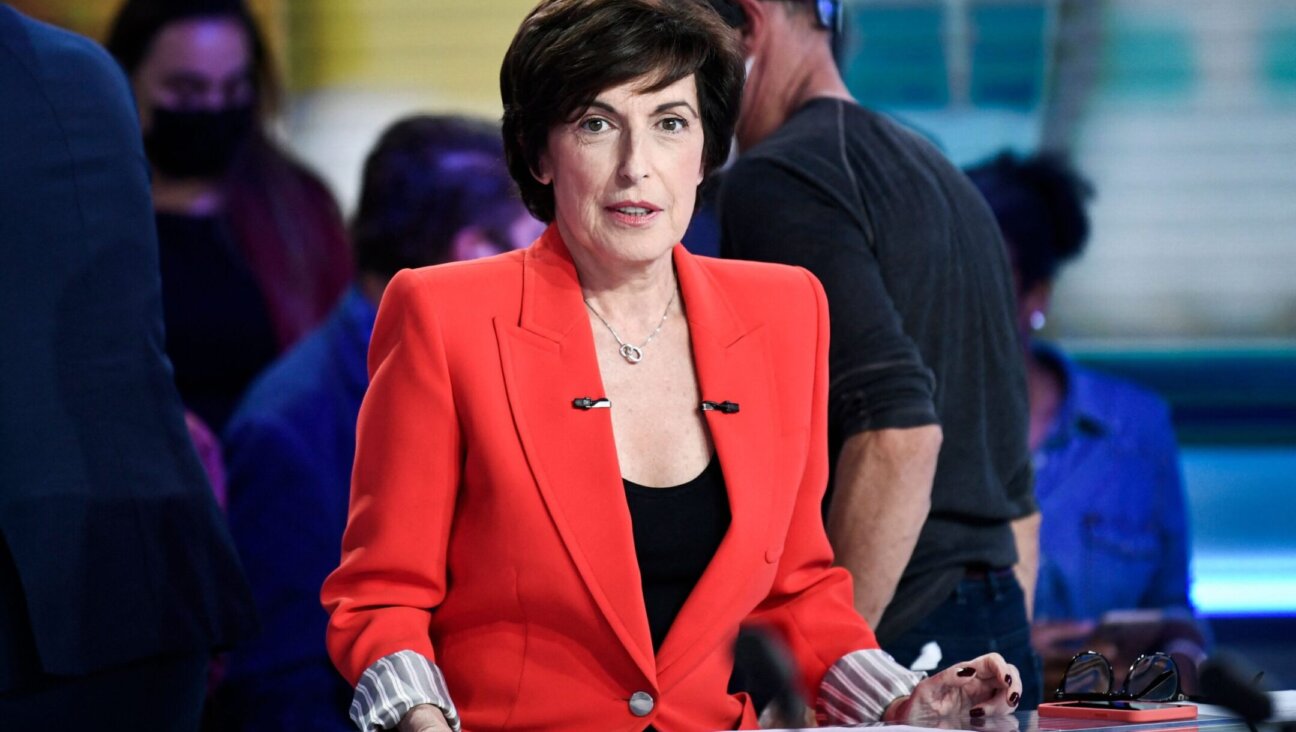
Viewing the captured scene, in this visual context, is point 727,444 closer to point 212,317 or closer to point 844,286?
point 844,286

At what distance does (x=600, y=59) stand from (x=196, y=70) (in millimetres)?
3130

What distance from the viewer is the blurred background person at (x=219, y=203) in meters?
4.47

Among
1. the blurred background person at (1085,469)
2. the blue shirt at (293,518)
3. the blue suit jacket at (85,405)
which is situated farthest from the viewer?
the blurred background person at (1085,469)

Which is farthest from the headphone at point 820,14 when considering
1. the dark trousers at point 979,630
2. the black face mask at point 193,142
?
the black face mask at point 193,142

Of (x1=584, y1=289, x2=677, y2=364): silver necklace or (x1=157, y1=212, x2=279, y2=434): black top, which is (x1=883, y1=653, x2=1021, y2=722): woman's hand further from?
(x1=157, y1=212, x2=279, y2=434): black top

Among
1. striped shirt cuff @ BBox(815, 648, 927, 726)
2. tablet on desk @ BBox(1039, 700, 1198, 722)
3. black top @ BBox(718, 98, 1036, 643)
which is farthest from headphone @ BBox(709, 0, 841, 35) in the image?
tablet on desk @ BBox(1039, 700, 1198, 722)

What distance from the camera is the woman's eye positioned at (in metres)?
1.87

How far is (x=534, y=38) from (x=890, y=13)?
3886mm

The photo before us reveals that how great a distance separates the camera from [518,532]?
1757mm

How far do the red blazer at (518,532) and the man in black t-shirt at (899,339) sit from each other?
1.19 feet

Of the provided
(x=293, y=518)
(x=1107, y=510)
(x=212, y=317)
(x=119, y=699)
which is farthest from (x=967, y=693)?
(x=212, y=317)

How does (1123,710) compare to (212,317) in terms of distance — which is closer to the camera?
(1123,710)

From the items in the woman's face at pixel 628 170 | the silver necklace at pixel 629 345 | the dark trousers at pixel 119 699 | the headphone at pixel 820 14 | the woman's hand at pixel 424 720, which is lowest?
the dark trousers at pixel 119 699

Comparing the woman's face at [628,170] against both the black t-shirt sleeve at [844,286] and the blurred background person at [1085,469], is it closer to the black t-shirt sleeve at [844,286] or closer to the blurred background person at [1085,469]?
the black t-shirt sleeve at [844,286]
